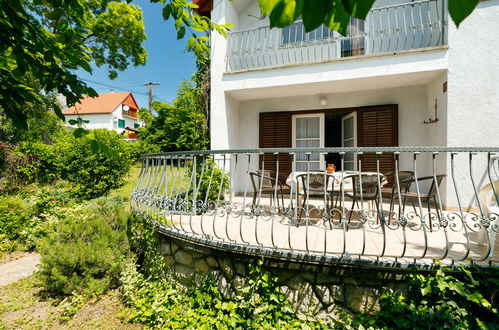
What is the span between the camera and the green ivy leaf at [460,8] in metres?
0.60

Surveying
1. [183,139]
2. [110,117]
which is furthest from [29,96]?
[110,117]

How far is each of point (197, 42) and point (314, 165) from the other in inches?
201

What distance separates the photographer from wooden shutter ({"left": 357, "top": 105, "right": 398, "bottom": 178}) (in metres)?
5.79

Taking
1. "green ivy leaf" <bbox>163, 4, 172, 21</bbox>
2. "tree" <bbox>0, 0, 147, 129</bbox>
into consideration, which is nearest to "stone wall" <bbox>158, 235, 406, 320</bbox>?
"tree" <bbox>0, 0, 147, 129</bbox>

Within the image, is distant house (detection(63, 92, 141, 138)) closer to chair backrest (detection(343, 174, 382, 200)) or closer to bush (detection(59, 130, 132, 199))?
bush (detection(59, 130, 132, 199))

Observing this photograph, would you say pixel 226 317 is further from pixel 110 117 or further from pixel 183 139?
pixel 110 117

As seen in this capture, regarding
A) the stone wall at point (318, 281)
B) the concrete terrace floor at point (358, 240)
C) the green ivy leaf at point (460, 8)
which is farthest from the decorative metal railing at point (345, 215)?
the green ivy leaf at point (460, 8)

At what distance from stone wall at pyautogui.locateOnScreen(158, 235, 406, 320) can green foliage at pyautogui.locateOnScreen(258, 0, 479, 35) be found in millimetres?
2237

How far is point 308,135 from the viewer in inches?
266

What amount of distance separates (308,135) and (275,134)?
0.95 metres

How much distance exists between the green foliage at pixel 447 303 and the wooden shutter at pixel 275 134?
4.52 meters

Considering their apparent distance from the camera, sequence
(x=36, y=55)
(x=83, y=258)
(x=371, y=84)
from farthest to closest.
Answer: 1. (x=371, y=84)
2. (x=83, y=258)
3. (x=36, y=55)

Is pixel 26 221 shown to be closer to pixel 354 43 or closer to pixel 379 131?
pixel 379 131

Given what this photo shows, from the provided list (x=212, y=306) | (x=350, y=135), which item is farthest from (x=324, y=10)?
(x=350, y=135)
